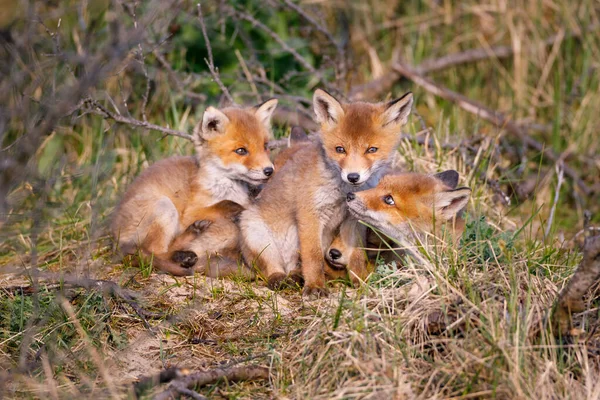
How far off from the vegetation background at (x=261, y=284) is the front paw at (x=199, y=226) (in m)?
0.56

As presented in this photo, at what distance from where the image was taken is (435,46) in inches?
344

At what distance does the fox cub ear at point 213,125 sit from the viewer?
17.8 feet

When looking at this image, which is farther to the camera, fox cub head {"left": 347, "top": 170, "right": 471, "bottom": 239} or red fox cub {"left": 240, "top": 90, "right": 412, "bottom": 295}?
red fox cub {"left": 240, "top": 90, "right": 412, "bottom": 295}

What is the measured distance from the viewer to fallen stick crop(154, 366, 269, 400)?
122 inches

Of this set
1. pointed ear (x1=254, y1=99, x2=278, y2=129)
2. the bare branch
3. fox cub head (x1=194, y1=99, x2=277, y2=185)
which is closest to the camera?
the bare branch

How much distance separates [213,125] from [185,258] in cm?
126

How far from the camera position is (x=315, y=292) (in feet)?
14.5

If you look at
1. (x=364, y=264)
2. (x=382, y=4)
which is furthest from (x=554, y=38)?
(x=364, y=264)

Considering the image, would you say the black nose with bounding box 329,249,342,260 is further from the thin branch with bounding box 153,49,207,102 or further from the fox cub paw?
the thin branch with bounding box 153,49,207,102

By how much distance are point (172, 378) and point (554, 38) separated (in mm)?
6978

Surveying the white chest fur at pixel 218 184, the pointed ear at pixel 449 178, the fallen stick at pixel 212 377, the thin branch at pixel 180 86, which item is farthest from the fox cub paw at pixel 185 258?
the thin branch at pixel 180 86

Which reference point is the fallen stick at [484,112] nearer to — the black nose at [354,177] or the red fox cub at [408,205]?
the red fox cub at [408,205]

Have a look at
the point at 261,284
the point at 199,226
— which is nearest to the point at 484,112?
the point at 199,226

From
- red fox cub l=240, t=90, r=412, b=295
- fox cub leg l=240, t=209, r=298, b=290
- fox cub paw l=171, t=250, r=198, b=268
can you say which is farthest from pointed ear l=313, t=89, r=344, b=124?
fox cub paw l=171, t=250, r=198, b=268
